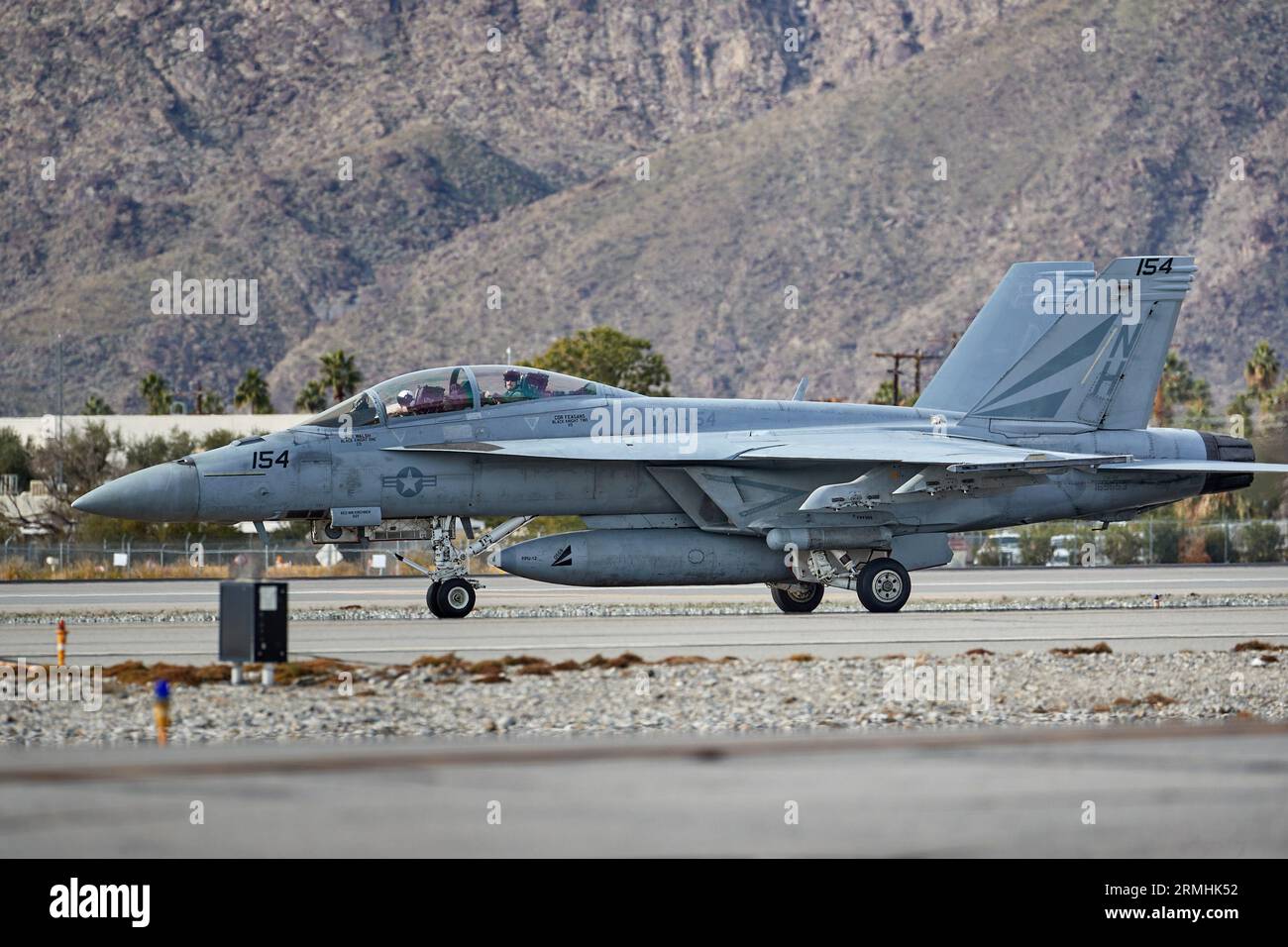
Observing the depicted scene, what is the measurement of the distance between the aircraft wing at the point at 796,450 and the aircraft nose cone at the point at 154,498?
2.51 m

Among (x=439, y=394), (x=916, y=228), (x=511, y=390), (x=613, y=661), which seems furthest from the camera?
(x=916, y=228)

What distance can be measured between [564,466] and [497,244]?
17747 cm

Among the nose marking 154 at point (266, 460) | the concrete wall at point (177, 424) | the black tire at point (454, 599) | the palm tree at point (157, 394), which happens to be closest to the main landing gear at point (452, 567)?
the black tire at point (454, 599)

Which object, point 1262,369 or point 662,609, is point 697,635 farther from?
point 1262,369

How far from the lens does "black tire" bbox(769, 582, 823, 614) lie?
25.1 m

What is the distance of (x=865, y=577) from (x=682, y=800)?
607 inches

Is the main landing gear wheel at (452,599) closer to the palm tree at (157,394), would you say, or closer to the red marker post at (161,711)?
the red marker post at (161,711)

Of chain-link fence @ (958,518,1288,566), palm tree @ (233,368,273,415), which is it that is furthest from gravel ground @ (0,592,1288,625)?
palm tree @ (233,368,273,415)

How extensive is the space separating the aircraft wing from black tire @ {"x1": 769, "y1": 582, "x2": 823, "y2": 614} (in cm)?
208

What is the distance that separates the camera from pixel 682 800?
30.0 ft

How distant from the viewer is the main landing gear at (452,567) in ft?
75.7

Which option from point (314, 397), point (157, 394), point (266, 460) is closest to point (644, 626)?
point (266, 460)

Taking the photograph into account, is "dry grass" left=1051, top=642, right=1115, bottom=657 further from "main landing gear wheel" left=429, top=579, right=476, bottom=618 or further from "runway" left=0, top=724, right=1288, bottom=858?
"main landing gear wheel" left=429, top=579, right=476, bottom=618
